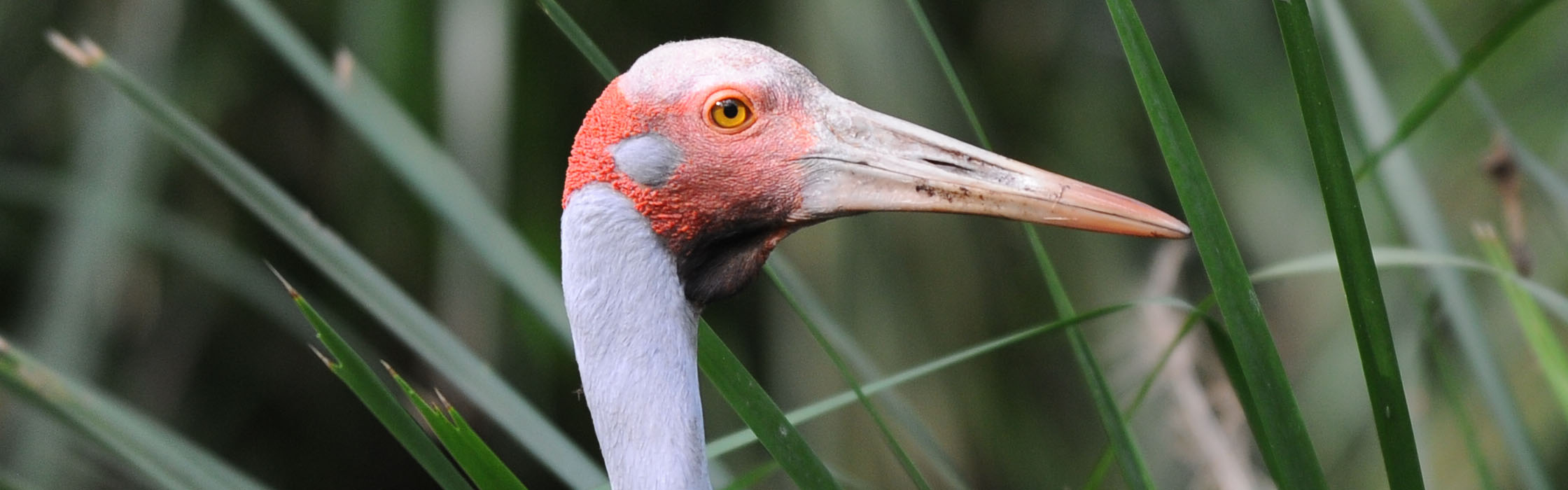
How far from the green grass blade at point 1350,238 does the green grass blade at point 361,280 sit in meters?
0.88

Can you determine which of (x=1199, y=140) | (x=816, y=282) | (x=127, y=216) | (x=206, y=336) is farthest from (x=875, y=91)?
(x=206, y=336)

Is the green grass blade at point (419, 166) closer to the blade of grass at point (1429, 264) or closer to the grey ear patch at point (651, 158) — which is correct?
the grey ear patch at point (651, 158)

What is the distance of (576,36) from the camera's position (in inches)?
51.1

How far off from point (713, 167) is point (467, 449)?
34 centimetres

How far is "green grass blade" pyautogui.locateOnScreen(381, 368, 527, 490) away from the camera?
111 centimetres

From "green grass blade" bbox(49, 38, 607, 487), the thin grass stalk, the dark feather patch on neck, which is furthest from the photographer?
the thin grass stalk

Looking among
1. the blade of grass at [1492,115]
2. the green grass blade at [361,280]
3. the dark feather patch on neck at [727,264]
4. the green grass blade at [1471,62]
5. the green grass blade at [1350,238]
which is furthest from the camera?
the blade of grass at [1492,115]

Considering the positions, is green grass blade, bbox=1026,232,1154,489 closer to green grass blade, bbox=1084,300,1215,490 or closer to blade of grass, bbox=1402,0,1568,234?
green grass blade, bbox=1084,300,1215,490

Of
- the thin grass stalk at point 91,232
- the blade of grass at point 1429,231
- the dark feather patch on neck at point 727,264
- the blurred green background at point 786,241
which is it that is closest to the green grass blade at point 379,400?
the dark feather patch on neck at point 727,264

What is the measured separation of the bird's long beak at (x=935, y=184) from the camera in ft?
3.64

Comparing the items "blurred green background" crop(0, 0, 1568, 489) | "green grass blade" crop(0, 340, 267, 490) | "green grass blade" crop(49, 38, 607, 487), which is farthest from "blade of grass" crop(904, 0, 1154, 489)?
"blurred green background" crop(0, 0, 1568, 489)

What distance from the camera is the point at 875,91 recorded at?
273 centimetres

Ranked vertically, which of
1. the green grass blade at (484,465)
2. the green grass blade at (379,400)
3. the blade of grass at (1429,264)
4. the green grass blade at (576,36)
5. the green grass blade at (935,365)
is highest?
the green grass blade at (576,36)

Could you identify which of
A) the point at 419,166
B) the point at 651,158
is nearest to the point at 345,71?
the point at 419,166
